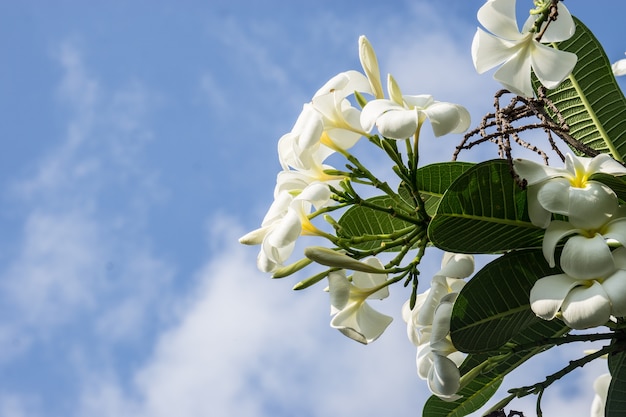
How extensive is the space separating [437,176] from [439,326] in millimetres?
189

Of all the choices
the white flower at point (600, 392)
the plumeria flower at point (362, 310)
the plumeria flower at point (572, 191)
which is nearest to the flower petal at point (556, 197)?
the plumeria flower at point (572, 191)

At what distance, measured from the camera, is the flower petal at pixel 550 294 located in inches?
33.2

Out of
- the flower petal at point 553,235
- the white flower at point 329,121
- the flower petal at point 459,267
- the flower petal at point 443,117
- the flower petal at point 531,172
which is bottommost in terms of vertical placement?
the flower petal at point 553,235

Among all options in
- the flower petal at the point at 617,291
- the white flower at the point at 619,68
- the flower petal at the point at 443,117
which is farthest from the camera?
the white flower at the point at 619,68

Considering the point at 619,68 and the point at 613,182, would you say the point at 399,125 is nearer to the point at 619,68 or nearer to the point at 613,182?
the point at 613,182

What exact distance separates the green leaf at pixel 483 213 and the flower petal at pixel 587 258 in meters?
0.08

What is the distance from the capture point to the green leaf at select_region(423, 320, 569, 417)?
1.09 m

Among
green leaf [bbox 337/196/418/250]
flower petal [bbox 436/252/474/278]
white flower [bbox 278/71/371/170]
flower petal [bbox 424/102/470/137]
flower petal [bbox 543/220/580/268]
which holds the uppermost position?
white flower [bbox 278/71/371/170]

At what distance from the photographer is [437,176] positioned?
1033mm

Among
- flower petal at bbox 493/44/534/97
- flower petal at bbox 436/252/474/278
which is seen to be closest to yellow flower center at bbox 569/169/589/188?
flower petal at bbox 493/44/534/97

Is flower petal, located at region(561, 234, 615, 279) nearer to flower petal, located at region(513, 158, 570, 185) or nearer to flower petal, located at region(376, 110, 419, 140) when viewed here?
flower petal, located at region(513, 158, 570, 185)

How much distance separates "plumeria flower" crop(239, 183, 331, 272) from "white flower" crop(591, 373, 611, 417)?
0.61 m

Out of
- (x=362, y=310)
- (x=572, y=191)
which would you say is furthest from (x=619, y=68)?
(x=362, y=310)

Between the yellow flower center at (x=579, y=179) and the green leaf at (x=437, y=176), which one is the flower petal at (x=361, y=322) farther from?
the yellow flower center at (x=579, y=179)
